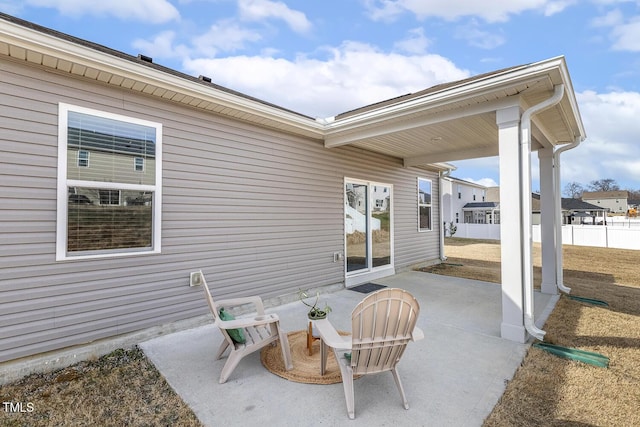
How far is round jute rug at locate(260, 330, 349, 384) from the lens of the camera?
2723mm

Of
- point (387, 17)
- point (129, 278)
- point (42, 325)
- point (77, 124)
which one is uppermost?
point (387, 17)

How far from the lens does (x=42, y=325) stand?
297 cm

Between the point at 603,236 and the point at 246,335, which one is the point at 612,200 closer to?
the point at 603,236

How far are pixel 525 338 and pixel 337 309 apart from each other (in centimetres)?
259

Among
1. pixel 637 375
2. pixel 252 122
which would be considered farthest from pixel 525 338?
pixel 252 122

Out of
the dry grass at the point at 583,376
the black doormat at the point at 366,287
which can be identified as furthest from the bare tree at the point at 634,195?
the black doormat at the point at 366,287

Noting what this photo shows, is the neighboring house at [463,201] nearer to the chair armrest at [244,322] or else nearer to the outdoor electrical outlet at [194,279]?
the outdoor electrical outlet at [194,279]

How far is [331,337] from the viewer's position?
2.45 m

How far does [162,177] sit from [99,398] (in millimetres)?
2415

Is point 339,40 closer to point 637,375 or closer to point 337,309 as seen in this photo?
point 337,309

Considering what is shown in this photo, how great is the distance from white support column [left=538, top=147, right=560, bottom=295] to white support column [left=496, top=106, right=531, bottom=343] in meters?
2.86

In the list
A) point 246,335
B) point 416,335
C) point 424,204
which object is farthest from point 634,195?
point 246,335

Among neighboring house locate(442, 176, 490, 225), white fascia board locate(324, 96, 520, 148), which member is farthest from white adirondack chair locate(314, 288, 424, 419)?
neighboring house locate(442, 176, 490, 225)

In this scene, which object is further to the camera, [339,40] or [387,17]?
[339,40]
